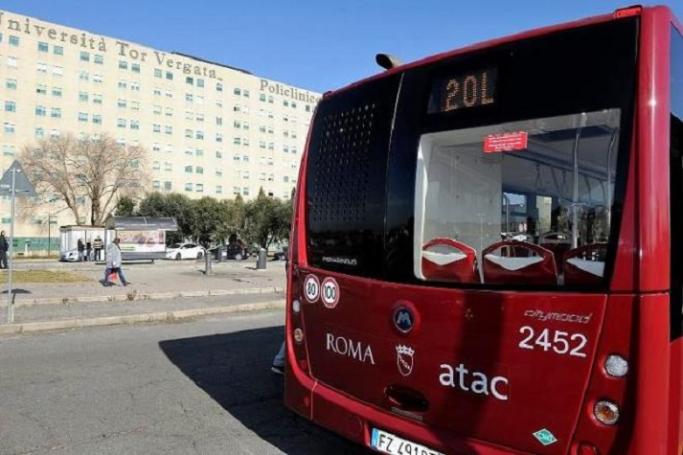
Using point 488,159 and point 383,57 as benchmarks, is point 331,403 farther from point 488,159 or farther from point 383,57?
point 383,57

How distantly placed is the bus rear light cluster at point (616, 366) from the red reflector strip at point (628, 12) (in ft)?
5.10

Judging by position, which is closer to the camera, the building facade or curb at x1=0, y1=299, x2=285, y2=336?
curb at x1=0, y1=299, x2=285, y2=336

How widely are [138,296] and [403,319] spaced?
39.7 ft

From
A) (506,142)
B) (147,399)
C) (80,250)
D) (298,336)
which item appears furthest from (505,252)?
(80,250)

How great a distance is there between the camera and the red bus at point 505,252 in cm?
246

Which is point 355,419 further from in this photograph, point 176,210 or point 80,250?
point 176,210

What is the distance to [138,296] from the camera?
13953 millimetres

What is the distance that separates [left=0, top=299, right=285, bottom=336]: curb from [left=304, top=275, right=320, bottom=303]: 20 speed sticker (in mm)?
7350

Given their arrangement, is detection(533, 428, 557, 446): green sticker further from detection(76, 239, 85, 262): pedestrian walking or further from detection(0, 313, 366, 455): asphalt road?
detection(76, 239, 85, 262): pedestrian walking

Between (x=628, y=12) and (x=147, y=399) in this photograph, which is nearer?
(x=628, y=12)

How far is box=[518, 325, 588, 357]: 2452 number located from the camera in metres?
2.52

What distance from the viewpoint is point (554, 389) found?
2619mm

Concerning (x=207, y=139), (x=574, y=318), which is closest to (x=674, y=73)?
(x=574, y=318)

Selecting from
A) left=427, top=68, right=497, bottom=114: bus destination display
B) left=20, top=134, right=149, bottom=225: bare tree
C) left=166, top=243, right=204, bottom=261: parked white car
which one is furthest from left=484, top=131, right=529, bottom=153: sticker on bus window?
left=20, top=134, right=149, bottom=225: bare tree
